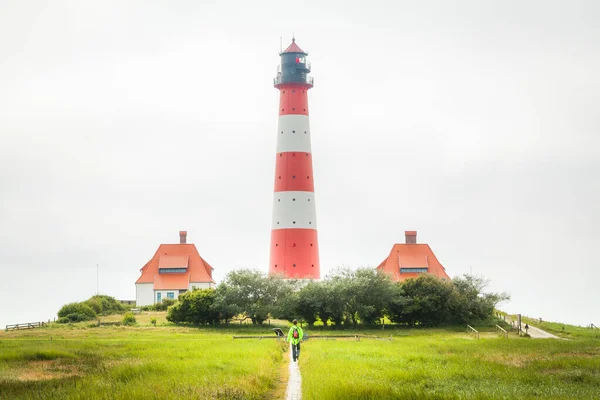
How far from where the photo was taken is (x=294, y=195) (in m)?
64.6

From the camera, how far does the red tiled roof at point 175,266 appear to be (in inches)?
3061

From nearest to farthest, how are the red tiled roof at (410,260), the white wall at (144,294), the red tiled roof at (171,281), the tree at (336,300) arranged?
1. the tree at (336,300)
2. the red tiled roof at (410,260)
3. the red tiled roof at (171,281)
4. the white wall at (144,294)

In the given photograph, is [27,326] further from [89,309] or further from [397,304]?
[397,304]

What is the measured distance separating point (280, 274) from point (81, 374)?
1446 inches

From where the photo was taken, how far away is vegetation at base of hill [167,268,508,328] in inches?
2219

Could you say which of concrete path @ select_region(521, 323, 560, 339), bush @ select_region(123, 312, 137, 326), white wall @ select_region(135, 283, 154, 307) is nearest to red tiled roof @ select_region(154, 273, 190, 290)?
white wall @ select_region(135, 283, 154, 307)

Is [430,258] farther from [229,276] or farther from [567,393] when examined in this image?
[567,393]

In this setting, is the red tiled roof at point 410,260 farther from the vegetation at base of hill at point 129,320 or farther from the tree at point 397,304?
the vegetation at base of hill at point 129,320

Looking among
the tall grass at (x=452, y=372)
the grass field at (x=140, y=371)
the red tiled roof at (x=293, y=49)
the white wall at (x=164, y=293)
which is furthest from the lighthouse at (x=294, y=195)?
the tall grass at (x=452, y=372)

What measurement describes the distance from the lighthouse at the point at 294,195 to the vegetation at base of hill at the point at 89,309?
1402cm

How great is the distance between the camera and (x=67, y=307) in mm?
63812

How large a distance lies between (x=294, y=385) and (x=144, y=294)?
56801 mm

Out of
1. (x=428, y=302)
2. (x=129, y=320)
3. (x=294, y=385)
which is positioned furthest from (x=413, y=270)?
(x=294, y=385)

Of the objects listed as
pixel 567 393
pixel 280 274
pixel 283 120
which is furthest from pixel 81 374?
pixel 283 120
